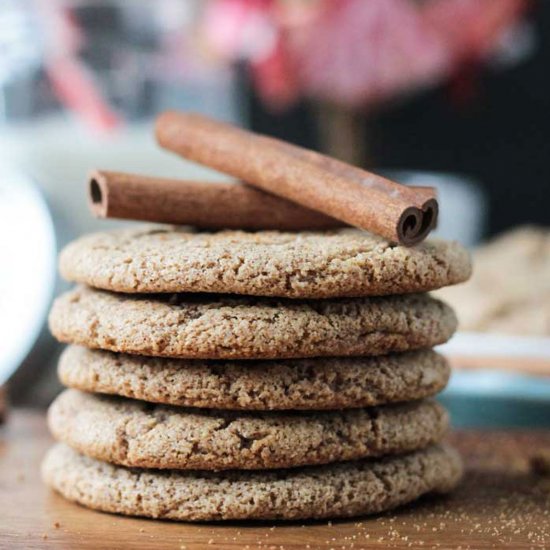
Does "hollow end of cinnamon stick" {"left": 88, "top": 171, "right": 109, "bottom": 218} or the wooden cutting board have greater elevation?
"hollow end of cinnamon stick" {"left": 88, "top": 171, "right": 109, "bottom": 218}

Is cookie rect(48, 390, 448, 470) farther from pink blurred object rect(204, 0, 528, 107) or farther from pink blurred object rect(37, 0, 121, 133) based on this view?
pink blurred object rect(37, 0, 121, 133)

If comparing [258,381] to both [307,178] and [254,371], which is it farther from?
[307,178]

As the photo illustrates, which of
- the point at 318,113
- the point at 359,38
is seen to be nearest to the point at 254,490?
the point at 359,38

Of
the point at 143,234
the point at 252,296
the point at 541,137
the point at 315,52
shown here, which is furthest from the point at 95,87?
the point at 252,296

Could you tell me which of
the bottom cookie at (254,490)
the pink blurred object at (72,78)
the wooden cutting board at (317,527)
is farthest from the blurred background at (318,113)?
the bottom cookie at (254,490)

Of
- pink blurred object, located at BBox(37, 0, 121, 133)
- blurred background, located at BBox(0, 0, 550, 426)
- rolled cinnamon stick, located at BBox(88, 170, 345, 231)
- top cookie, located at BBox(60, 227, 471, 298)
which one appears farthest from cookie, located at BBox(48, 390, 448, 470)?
pink blurred object, located at BBox(37, 0, 121, 133)

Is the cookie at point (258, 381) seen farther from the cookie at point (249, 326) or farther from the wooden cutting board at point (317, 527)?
the wooden cutting board at point (317, 527)
